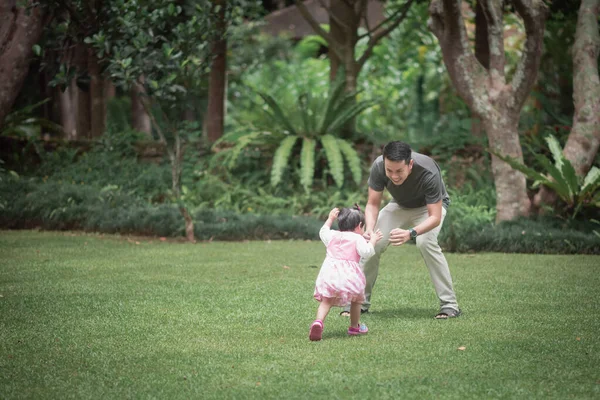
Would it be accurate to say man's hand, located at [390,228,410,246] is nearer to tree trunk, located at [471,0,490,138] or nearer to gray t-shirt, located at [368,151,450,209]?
gray t-shirt, located at [368,151,450,209]

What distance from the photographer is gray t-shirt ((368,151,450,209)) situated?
20.7ft

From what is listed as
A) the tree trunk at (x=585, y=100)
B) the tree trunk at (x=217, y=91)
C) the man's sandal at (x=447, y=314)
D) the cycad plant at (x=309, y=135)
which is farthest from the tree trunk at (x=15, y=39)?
the tree trunk at (x=585, y=100)

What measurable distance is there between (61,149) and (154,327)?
975cm

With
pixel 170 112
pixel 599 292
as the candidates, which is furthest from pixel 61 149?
pixel 599 292

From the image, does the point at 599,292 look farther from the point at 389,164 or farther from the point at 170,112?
the point at 170,112

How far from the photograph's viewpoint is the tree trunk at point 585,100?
38.1 ft

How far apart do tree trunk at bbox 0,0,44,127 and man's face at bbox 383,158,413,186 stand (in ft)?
19.9

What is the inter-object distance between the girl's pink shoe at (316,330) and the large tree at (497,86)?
6.57m

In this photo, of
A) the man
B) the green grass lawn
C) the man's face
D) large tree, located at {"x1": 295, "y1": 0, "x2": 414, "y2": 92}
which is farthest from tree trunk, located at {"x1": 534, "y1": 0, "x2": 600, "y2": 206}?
the man's face

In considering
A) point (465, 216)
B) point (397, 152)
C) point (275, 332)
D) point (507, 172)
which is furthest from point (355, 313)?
point (507, 172)

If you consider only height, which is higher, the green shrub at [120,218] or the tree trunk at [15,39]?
the tree trunk at [15,39]

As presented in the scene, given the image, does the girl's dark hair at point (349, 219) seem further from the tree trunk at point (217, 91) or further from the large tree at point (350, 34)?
the large tree at point (350, 34)

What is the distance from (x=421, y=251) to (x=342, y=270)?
1156 millimetres

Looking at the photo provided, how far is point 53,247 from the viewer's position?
34.0 ft
